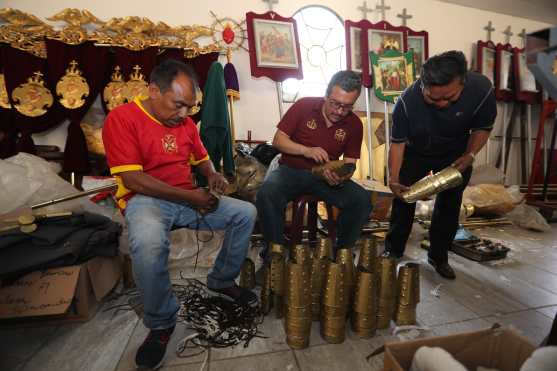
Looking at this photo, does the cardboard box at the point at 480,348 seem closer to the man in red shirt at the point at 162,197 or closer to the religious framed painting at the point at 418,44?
the man in red shirt at the point at 162,197

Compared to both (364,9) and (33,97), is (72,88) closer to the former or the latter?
(33,97)

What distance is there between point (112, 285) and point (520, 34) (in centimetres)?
665

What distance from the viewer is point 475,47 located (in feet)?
15.7

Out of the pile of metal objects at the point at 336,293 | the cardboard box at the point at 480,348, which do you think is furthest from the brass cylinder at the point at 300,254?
the cardboard box at the point at 480,348

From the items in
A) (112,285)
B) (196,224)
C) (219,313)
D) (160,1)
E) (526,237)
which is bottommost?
(526,237)

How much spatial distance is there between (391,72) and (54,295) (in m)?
4.14

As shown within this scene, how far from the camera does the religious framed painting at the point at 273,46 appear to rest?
371 cm

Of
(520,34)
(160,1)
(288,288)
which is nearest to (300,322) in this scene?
(288,288)

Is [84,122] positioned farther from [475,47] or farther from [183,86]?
[475,47]

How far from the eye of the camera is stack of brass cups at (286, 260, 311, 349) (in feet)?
4.39

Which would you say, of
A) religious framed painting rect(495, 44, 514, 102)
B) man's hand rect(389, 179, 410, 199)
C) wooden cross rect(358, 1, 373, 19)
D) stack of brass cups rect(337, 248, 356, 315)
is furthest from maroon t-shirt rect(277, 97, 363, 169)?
religious framed painting rect(495, 44, 514, 102)

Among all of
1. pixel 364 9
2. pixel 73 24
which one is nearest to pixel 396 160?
pixel 364 9

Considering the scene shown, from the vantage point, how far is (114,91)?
3277 mm

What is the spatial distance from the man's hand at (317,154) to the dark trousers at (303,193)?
6.1 inches
